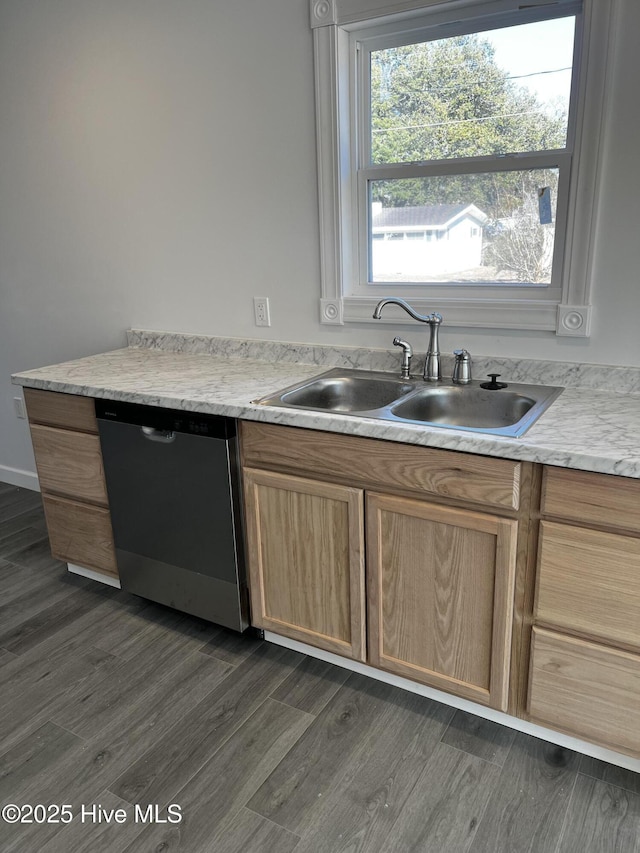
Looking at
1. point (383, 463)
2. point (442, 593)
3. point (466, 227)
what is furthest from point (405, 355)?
point (442, 593)

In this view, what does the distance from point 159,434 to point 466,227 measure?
1.22 m

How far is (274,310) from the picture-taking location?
252 centimetres

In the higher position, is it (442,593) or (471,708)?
(442,593)

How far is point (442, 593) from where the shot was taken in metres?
1.77

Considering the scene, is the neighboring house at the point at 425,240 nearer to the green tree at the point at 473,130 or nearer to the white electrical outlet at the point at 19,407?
the green tree at the point at 473,130

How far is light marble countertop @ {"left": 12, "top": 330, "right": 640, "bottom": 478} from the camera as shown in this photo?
1521 millimetres

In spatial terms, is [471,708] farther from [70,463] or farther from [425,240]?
[70,463]

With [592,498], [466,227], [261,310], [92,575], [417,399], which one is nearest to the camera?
[592,498]

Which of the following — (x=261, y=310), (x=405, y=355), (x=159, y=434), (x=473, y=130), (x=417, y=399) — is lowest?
(x=159, y=434)

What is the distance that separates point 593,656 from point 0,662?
74.1 inches

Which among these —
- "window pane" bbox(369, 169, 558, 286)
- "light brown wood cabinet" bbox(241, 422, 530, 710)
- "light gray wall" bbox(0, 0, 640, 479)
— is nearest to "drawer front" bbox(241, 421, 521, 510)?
"light brown wood cabinet" bbox(241, 422, 530, 710)

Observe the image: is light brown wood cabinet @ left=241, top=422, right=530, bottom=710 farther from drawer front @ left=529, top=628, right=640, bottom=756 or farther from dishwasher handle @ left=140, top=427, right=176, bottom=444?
dishwasher handle @ left=140, top=427, right=176, bottom=444

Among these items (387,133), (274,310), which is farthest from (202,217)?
(387,133)

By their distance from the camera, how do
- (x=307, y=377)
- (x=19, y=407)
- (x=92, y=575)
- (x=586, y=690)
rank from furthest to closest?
(x=19, y=407) → (x=92, y=575) → (x=307, y=377) → (x=586, y=690)
